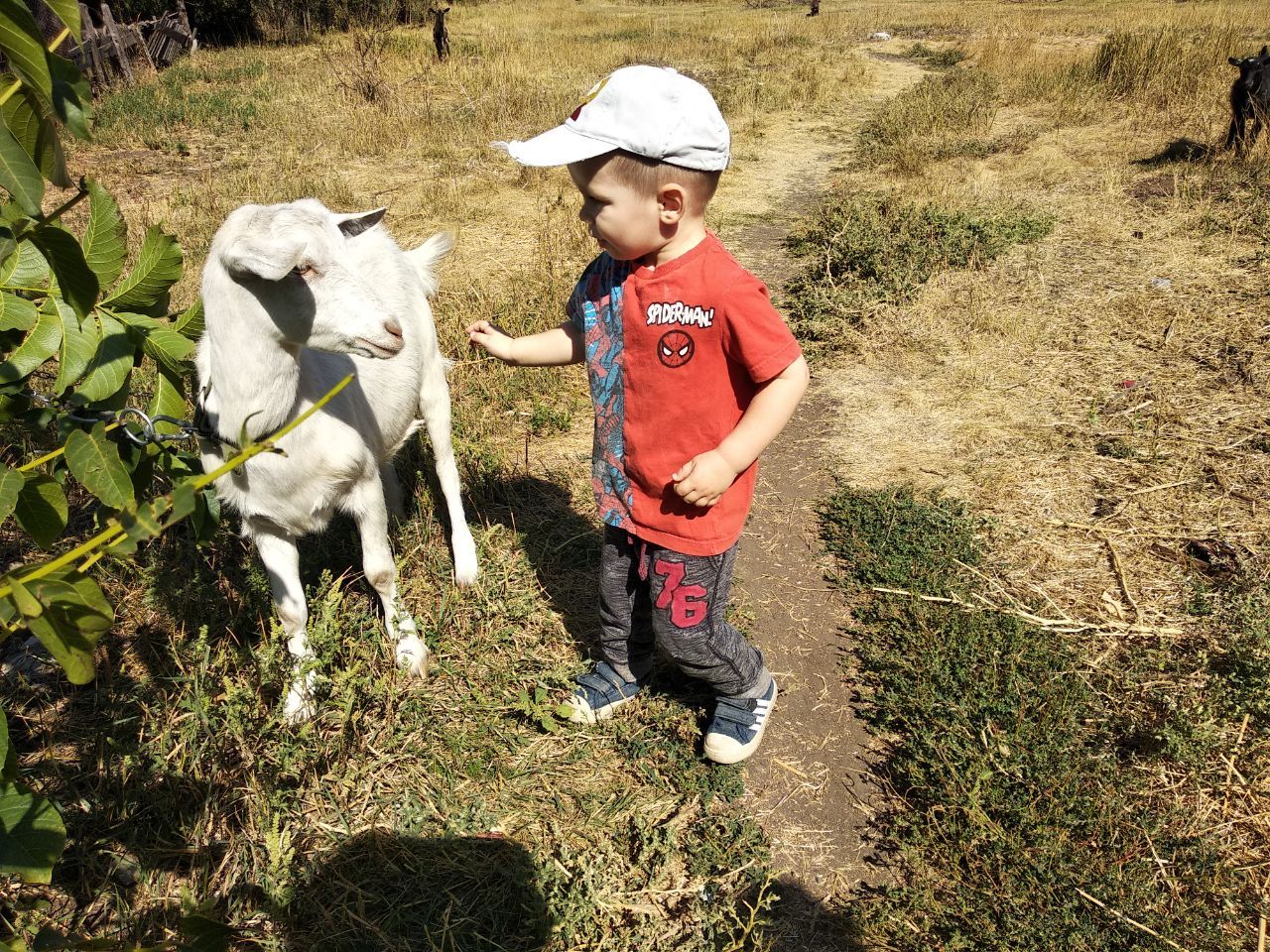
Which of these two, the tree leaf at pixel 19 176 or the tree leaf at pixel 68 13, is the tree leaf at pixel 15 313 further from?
the tree leaf at pixel 68 13

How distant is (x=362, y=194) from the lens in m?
9.10

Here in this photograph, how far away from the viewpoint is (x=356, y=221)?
282cm

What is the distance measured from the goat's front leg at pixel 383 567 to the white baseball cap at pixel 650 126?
1.51 metres

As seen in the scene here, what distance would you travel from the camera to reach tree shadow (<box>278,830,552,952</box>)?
2426 millimetres

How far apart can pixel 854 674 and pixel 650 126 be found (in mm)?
2304

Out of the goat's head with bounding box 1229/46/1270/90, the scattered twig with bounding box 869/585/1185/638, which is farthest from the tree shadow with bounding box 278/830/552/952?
the goat's head with bounding box 1229/46/1270/90

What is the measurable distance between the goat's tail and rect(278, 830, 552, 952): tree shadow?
2.47 m

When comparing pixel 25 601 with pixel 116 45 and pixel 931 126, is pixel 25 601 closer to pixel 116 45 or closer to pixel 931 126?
pixel 931 126

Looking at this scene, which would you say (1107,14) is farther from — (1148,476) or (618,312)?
(618,312)

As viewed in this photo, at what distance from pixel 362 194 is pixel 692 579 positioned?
7933 millimetres

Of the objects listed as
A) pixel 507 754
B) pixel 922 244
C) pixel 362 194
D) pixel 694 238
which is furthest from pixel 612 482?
pixel 362 194

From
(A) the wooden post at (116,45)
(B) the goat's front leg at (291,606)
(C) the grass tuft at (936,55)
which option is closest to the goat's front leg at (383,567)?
(B) the goat's front leg at (291,606)

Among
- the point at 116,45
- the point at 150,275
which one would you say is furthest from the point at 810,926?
the point at 116,45

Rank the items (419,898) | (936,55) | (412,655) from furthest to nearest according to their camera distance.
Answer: (936,55) < (412,655) < (419,898)
